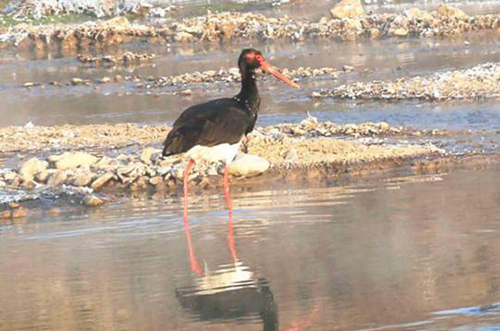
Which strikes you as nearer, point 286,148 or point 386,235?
point 386,235

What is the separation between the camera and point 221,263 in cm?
974

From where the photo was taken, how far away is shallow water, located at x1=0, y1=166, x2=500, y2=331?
7875 millimetres

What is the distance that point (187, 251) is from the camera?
10.4 m

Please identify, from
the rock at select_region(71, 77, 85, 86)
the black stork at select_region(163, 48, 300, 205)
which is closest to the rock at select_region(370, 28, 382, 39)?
the rock at select_region(71, 77, 85, 86)

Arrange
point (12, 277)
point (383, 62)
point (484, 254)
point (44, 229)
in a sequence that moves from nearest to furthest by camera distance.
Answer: point (484, 254) → point (12, 277) → point (44, 229) → point (383, 62)

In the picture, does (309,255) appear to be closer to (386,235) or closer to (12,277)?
(386,235)

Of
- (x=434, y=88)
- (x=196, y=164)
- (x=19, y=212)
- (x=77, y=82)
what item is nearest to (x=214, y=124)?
(x=19, y=212)

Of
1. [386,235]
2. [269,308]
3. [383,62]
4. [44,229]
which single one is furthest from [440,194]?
[383,62]

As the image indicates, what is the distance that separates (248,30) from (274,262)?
96.6ft

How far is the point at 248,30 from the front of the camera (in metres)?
38.6

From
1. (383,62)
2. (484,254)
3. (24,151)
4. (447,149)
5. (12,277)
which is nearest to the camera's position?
(484,254)

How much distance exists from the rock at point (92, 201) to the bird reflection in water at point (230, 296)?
370 centimetres

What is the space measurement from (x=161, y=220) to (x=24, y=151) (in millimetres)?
6788

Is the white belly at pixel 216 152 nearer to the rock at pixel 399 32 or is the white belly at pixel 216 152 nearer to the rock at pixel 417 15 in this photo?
the rock at pixel 399 32
